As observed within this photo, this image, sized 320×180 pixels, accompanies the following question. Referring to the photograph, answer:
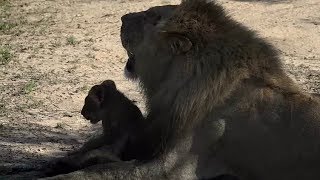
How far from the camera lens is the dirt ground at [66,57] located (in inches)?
252

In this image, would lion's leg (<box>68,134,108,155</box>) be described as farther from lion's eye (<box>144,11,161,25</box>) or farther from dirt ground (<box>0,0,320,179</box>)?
lion's eye (<box>144,11,161,25</box>)

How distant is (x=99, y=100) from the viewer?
552cm

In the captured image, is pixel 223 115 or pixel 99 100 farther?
pixel 99 100

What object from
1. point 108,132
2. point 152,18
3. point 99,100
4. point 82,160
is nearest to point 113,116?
point 108,132

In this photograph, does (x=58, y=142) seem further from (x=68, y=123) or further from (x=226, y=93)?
(x=226, y=93)

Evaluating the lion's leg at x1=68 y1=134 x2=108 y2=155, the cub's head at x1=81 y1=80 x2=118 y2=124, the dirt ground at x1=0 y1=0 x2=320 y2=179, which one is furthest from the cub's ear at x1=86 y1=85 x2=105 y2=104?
the dirt ground at x1=0 y1=0 x2=320 y2=179

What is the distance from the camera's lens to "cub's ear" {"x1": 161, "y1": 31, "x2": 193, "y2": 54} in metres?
4.57

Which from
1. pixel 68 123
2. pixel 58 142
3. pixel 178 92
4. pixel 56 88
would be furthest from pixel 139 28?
pixel 56 88

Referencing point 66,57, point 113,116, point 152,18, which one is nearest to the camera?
point 152,18

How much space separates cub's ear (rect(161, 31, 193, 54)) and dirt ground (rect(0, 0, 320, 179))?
169cm

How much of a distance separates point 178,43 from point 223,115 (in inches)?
20.8

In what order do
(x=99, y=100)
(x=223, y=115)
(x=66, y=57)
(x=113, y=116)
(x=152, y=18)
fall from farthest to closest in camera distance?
1. (x=66, y=57)
2. (x=99, y=100)
3. (x=113, y=116)
4. (x=152, y=18)
5. (x=223, y=115)

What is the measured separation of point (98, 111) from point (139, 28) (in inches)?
34.2

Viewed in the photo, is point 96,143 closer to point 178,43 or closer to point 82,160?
point 82,160
